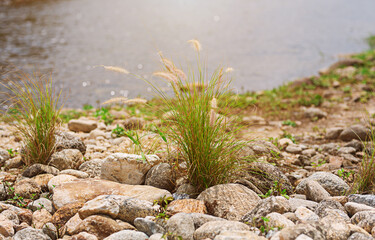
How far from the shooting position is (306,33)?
18.4m

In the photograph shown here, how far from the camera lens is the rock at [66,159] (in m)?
4.03

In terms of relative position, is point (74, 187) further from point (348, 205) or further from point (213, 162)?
point (348, 205)

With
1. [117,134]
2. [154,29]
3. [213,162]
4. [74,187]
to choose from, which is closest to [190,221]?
[213,162]

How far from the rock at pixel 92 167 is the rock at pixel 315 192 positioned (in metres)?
2.22

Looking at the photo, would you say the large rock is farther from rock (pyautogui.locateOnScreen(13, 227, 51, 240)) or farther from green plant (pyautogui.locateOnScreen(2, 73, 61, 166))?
green plant (pyautogui.locateOnScreen(2, 73, 61, 166))

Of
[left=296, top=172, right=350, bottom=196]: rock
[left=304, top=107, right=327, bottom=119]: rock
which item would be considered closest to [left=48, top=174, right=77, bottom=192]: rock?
[left=296, top=172, right=350, bottom=196]: rock

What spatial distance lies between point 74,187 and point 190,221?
128 cm

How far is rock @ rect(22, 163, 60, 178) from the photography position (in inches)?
150

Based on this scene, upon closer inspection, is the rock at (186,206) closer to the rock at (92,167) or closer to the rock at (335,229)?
the rock at (335,229)

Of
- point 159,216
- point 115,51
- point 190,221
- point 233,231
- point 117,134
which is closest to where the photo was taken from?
point 233,231

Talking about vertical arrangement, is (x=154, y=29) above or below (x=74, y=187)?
above

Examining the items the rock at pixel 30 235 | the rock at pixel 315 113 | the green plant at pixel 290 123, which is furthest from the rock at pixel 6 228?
the rock at pixel 315 113

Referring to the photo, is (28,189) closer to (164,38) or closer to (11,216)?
(11,216)

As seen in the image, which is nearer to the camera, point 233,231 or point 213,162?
point 233,231
